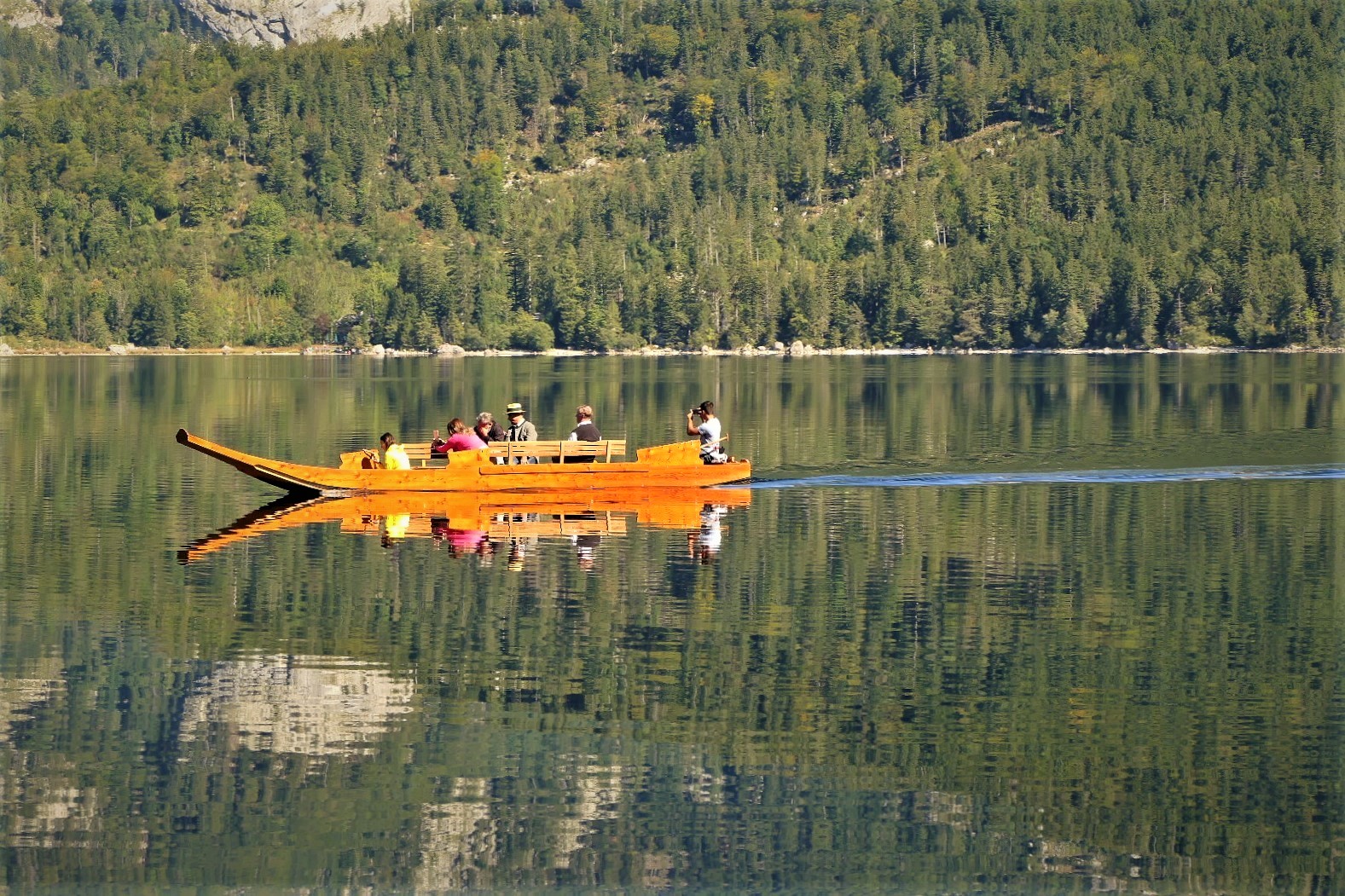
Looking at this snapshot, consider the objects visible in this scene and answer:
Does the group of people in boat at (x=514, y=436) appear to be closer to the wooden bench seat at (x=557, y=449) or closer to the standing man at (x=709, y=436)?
the standing man at (x=709, y=436)

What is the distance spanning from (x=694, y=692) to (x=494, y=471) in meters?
23.6

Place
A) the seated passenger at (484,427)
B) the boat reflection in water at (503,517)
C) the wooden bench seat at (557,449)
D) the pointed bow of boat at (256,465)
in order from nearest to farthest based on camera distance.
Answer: the boat reflection in water at (503,517) < the pointed bow of boat at (256,465) < the wooden bench seat at (557,449) < the seated passenger at (484,427)

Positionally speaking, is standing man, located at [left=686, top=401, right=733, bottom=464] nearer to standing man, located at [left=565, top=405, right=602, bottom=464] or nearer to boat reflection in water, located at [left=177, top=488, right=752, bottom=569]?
boat reflection in water, located at [left=177, top=488, right=752, bottom=569]

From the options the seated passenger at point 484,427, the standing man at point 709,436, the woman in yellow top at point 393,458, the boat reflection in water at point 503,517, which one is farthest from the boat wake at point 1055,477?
the woman in yellow top at point 393,458

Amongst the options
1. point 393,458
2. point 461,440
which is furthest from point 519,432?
point 393,458

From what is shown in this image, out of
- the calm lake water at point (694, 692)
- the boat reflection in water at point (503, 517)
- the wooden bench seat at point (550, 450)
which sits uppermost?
the wooden bench seat at point (550, 450)

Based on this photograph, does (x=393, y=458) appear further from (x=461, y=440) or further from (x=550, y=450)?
(x=550, y=450)

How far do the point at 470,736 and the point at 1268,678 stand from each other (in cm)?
1121

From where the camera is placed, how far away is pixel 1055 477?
56.5 m

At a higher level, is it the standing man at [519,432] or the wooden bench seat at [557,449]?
the standing man at [519,432]

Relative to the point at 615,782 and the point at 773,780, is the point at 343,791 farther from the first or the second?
the point at 773,780

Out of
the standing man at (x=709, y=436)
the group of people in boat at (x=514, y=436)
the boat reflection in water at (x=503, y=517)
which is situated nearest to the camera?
the boat reflection in water at (x=503, y=517)

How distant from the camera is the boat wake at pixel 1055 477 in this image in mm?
55594

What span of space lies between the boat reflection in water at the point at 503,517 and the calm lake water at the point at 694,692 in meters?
0.27
